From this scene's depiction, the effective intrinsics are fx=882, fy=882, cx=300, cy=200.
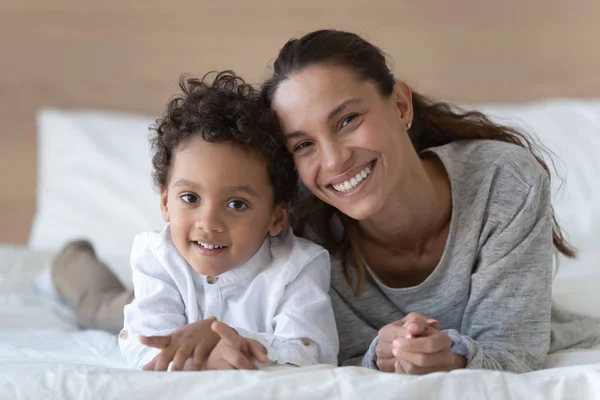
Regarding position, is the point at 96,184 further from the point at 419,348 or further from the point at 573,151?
the point at 419,348

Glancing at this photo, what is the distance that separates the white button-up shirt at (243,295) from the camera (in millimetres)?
1324

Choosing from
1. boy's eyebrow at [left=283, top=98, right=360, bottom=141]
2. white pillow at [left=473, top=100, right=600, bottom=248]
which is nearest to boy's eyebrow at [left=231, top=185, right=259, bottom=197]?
boy's eyebrow at [left=283, top=98, right=360, bottom=141]

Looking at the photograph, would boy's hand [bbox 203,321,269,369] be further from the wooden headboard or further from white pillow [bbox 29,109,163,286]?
the wooden headboard

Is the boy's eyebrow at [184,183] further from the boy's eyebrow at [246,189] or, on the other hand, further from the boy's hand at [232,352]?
the boy's hand at [232,352]

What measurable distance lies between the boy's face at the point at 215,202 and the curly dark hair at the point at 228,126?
0.05 ft

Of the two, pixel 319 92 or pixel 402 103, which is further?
pixel 402 103

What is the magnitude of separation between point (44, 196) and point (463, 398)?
5.36ft

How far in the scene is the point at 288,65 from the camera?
1.37m

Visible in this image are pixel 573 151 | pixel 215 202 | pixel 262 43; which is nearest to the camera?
pixel 215 202

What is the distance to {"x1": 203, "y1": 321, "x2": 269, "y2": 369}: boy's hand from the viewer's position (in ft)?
3.84

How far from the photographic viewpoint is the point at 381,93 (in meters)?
1.39

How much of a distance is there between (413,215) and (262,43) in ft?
4.35

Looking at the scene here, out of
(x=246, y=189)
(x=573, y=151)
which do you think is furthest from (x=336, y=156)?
(x=573, y=151)

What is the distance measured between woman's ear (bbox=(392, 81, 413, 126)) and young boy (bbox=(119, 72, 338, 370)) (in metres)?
0.20
